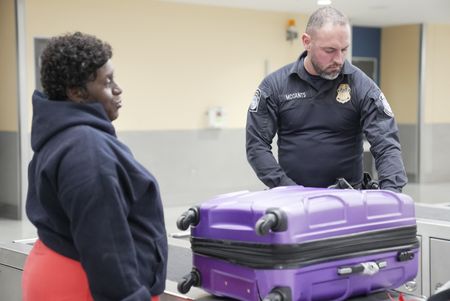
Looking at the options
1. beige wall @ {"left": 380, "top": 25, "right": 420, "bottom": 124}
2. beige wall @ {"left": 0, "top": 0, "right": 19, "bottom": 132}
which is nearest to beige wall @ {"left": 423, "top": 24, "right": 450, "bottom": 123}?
beige wall @ {"left": 380, "top": 25, "right": 420, "bottom": 124}

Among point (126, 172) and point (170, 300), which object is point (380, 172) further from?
point (126, 172)

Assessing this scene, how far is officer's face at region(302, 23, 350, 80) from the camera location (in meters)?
2.40

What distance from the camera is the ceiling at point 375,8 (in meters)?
8.93

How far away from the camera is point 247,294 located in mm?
1789

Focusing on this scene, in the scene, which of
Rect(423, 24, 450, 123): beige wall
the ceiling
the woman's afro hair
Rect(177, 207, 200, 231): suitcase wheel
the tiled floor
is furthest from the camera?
Rect(423, 24, 450, 123): beige wall

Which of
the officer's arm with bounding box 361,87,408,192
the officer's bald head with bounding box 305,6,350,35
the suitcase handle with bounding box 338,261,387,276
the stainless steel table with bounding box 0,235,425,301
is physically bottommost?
the stainless steel table with bounding box 0,235,425,301

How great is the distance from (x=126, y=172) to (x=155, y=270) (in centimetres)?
29

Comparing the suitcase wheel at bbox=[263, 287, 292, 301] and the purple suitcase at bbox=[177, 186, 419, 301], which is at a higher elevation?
the purple suitcase at bbox=[177, 186, 419, 301]

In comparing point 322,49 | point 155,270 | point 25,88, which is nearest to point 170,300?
point 155,270

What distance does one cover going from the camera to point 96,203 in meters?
1.58

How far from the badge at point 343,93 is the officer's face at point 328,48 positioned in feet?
0.18

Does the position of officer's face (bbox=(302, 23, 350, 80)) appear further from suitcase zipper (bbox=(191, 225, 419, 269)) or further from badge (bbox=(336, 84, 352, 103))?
suitcase zipper (bbox=(191, 225, 419, 269))

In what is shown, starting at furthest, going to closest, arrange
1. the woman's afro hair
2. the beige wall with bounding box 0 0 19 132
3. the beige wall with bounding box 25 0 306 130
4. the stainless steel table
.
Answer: the beige wall with bounding box 25 0 306 130 → the beige wall with bounding box 0 0 19 132 → the stainless steel table → the woman's afro hair

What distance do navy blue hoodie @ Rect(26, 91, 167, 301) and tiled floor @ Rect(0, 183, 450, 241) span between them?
4.88m
